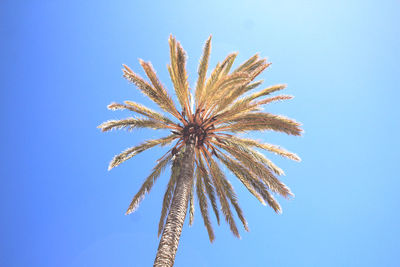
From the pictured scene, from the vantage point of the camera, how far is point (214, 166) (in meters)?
9.41

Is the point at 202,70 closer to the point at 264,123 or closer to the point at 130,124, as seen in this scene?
the point at 264,123

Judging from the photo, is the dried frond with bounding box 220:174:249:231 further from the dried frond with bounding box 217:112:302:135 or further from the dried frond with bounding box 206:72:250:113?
the dried frond with bounding box 206:72:250:113

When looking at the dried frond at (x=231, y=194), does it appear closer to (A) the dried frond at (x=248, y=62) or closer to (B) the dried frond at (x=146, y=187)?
(B) the dried frond at (x=146, y=187)

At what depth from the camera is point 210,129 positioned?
9.05 meters

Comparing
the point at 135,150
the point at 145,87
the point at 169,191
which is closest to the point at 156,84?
the point at 145,87

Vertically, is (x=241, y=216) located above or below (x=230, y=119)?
below

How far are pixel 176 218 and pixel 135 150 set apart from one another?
345cm

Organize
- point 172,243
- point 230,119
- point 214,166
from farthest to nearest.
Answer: point 214,166
point 230,119
point 172,243

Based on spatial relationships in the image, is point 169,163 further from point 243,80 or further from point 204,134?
point 243,80

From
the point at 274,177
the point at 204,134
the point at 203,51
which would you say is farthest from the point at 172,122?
the point at 274,177

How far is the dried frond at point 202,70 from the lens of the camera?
878 centimetres

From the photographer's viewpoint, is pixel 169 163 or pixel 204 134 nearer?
pixel 204 134

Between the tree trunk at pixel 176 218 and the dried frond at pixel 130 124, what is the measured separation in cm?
143

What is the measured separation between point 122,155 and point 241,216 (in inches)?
199
